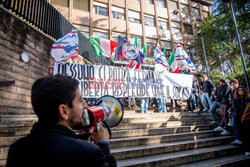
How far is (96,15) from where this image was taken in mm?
19469

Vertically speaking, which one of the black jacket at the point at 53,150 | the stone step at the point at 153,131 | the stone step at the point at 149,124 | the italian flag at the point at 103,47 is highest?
the italian flag at the point at 103,47

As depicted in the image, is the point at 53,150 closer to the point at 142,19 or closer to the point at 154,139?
the point at 154,139

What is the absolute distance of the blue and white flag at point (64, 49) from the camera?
19.7ft

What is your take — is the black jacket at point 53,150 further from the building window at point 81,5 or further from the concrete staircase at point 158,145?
the building window at point 81,5

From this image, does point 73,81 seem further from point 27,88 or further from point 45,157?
point 27,88

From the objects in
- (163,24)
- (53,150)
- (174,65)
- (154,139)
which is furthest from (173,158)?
(163,24)

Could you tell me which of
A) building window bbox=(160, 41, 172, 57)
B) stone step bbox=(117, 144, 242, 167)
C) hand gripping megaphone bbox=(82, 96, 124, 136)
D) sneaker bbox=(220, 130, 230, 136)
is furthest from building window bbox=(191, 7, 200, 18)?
hand gripping megaphone bbox=(82, 96, 124, 136)

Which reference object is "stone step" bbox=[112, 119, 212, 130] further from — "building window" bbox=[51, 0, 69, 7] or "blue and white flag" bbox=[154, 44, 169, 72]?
"building window" bbox=[51, 0, 69, 7]

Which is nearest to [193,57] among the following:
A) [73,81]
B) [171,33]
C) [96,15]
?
[171,33]

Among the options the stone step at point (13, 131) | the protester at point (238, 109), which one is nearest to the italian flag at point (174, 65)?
the protester at point (238, 109)

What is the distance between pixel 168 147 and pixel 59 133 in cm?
377

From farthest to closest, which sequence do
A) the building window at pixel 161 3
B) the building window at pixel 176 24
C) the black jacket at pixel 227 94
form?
1. the building window at pixel 176 24
2. the building window at pixel 161 3
3. the black jacket at pixel 227 94

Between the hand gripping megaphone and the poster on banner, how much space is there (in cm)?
482

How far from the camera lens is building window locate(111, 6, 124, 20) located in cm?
2064
